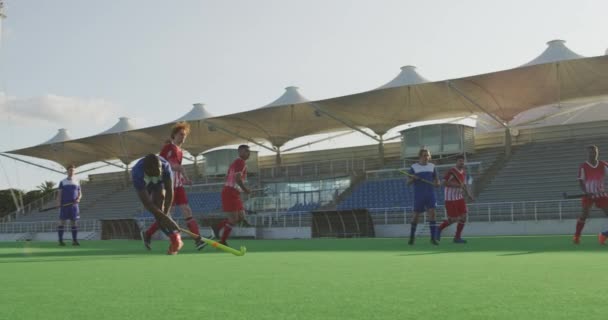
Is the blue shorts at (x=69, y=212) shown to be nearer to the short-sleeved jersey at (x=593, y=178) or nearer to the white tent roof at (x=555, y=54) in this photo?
the short-sleeved jersey at (x=593, y=178)

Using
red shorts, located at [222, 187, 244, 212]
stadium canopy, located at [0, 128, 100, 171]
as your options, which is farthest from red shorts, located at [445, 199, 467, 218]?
stadium canopy, located at [0, 128, 100, 171]

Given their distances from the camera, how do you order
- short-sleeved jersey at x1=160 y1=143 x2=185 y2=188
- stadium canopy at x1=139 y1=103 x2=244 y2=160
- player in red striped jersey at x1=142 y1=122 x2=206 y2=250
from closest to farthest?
player in red striped jersey at x1=142 y1=122 x2=206 y2=250, short-sleeved jersey at x1=160 y1=143 x2=185 y2=188, stadium canopy at x1=139 y1=103 x2=244 y2=160

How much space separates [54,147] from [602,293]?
49733mm

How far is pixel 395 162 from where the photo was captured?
124 feet

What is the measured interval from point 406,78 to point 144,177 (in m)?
26.9

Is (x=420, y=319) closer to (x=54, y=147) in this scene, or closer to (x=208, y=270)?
(x=208, y=270)

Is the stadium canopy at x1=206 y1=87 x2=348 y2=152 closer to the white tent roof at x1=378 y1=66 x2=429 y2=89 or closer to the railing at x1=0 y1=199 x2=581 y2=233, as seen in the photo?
the white tent roof at x1=378 y1=66 x2=429 y2=89

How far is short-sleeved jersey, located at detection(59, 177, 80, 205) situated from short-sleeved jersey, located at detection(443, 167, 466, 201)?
26.4ft

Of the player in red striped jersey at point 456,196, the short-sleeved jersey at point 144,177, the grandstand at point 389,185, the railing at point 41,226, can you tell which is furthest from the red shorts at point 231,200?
the railing at point 41,226

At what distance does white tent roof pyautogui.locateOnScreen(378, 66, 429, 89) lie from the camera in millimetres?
32131

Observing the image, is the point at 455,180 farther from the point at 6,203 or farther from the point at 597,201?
the point at 6,203

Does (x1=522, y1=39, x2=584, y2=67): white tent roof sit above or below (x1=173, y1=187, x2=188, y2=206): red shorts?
above

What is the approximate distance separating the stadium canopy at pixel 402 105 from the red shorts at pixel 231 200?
21.1 m

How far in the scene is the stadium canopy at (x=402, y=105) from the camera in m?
29.4
